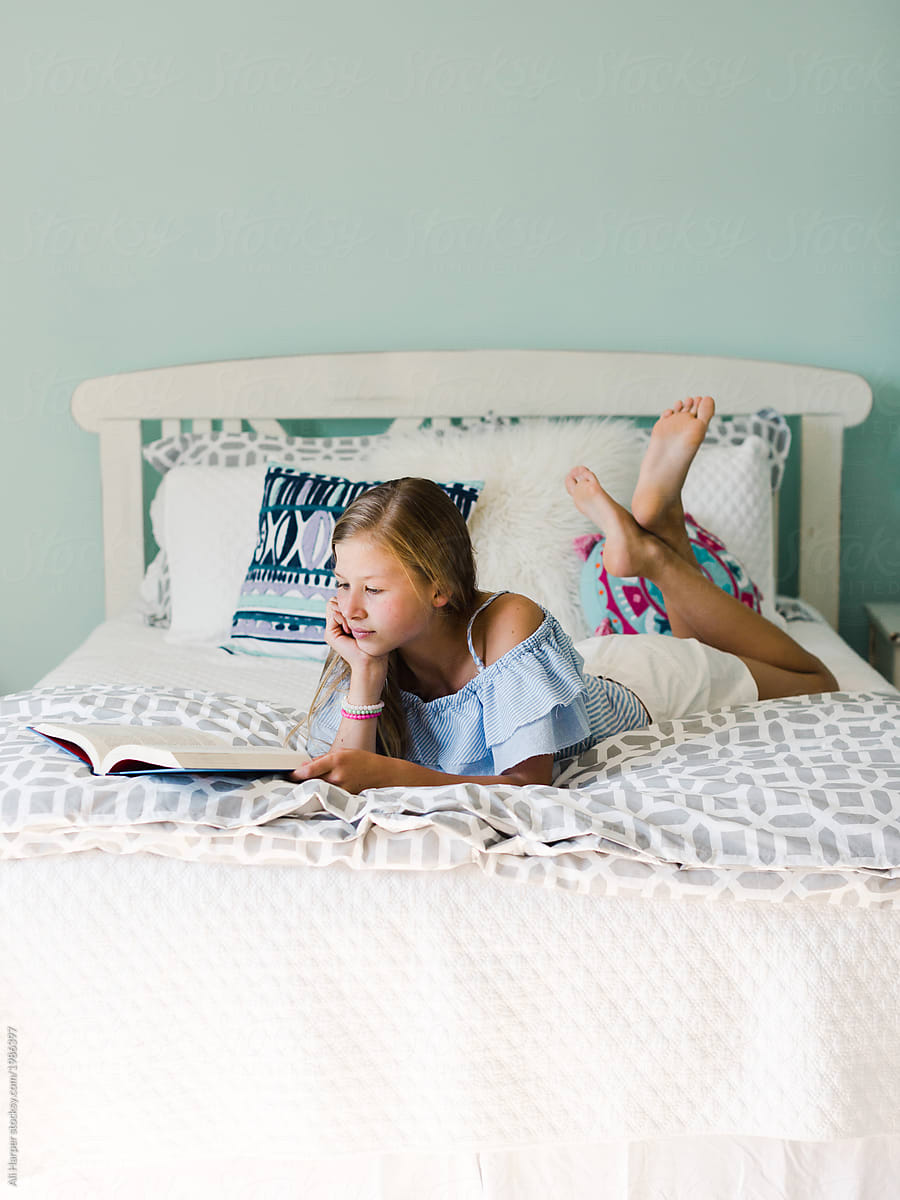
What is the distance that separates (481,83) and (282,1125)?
208 centimetres

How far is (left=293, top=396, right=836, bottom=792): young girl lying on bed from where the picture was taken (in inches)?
46.5

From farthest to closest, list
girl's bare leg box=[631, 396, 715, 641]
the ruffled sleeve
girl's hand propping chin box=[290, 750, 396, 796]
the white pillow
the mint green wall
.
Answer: the mint green wall < the white pillow < girl's bare leg box=[631, 396, 715, 641] < the ruffled sleeve < girl's hand propping chin box=[290, 750, 396, 796]

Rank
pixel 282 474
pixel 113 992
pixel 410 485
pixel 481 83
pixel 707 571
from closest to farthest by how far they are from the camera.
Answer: pixel 113 992 < pixel 410 485 < pixel 707 571 < pixel 282 474 < pixel 481 83

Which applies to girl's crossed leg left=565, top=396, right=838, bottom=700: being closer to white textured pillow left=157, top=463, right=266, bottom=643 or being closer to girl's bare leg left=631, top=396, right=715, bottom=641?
girl's bare leg left=631, top=396, right=715, bottom=641

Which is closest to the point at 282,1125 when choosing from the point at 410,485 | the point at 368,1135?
the point at 368,1135

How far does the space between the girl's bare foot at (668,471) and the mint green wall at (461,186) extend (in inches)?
30.5

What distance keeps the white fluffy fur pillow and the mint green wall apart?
38cm

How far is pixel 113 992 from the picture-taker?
968 millimetres

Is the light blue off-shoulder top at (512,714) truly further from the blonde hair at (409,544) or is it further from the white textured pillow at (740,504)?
the white textured pillow at (740,504)

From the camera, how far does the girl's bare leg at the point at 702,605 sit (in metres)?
1.58

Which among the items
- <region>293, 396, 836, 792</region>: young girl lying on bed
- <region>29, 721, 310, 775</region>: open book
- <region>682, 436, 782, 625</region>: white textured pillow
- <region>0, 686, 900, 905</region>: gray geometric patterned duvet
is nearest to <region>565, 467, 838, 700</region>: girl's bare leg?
<region>293, 396, 836, 792</region>: young girl lying on bed

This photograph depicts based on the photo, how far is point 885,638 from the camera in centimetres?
220

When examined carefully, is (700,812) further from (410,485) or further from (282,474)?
(282,474)

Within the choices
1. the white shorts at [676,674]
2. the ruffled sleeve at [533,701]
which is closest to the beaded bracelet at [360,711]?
the ruffled sleeve at [533,701]
